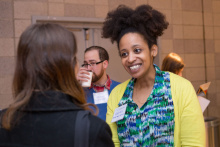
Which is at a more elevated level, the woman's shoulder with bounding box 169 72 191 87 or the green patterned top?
the woman's shoulder with bounding box 169 72 191 87

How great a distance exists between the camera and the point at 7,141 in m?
0.89

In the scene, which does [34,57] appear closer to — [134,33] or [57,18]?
[134,33]

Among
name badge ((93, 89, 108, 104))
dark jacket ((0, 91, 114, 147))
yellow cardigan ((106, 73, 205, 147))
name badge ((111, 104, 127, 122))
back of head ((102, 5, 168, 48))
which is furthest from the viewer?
name badge ((93, 89, 108, 104))

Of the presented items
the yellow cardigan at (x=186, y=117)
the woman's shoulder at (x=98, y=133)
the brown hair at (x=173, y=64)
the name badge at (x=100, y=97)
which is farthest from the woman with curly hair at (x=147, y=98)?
the brown hair at (x=173, y=64)

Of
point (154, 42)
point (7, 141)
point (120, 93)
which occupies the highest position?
point (154, 42)

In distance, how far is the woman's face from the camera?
1.58 metres

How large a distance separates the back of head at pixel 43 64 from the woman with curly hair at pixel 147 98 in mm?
635

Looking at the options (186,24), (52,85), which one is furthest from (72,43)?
(186,24)

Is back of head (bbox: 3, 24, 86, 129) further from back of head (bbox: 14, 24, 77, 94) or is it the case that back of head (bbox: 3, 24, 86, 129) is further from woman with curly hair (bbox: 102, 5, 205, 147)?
woman with curly hair (bbox: 102, 5, 205, 147)

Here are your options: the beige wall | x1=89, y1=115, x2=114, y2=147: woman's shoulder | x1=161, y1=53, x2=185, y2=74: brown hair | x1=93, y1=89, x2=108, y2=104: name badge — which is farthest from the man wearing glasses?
x1=89, y1=115, x2=114, y2=147: woman's shoulder

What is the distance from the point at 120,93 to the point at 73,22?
2.16 m

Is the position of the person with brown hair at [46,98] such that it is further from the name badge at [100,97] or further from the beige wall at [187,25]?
the beige wall at [187,25]

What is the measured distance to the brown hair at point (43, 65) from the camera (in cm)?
90

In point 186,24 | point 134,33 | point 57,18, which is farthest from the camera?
point 186,24
